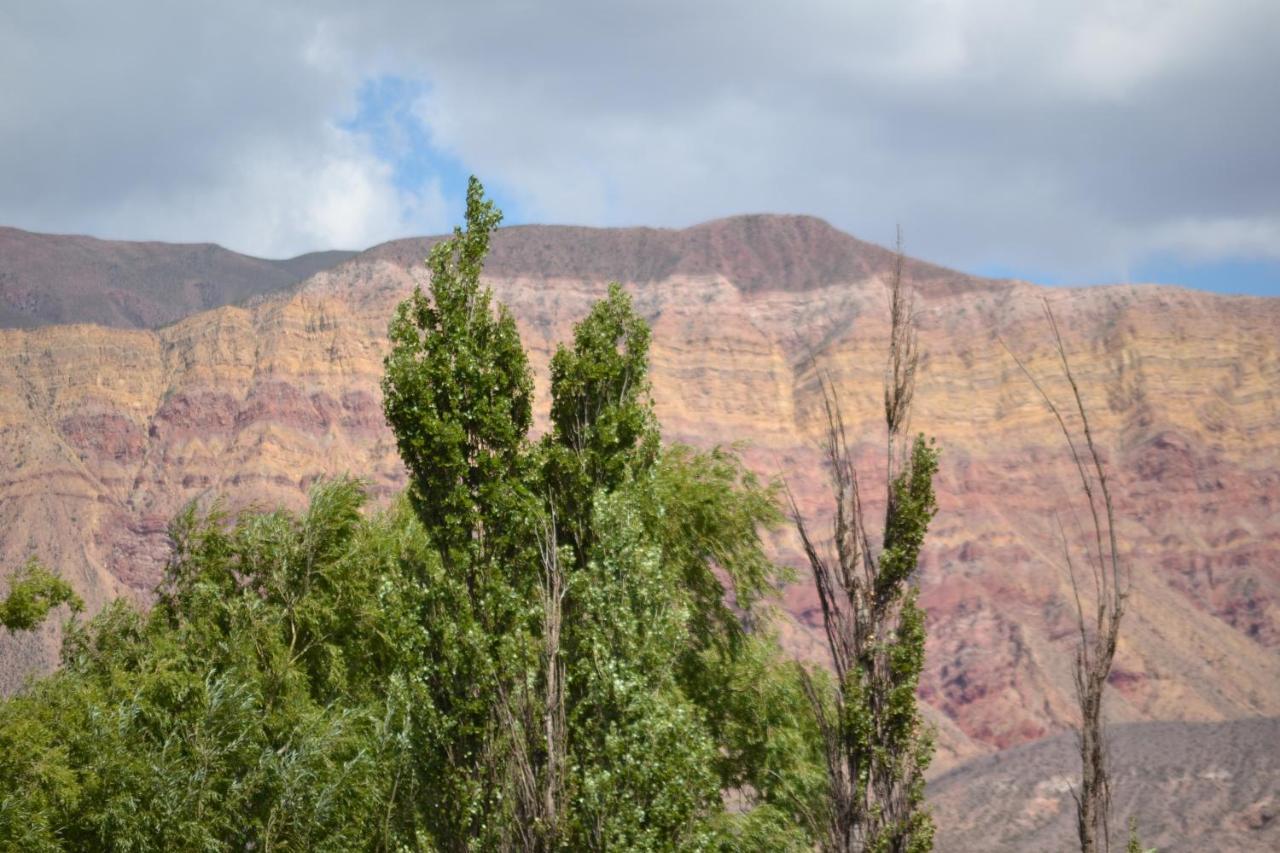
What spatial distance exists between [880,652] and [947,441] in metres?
141

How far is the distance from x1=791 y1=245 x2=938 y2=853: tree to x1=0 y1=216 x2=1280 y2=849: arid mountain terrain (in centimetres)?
10309

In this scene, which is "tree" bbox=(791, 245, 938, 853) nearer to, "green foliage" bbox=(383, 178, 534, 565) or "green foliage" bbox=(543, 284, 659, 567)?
"green foliage" bbox=(543, 284, 659, 567)

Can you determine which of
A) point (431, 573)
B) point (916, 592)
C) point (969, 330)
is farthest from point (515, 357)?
point (969, 330)

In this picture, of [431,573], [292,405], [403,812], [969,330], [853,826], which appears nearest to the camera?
[853,826]

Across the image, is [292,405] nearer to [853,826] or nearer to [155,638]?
[155,638]

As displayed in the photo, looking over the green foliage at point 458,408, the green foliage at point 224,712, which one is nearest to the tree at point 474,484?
the green foliage at point 458,408

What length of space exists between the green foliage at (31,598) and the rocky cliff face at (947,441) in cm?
9888

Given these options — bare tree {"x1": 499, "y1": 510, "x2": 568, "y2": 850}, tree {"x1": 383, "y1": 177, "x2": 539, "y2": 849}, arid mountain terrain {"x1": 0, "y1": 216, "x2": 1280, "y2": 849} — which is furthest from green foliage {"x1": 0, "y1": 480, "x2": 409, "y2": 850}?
arid mountain terrain {"x1": 0, "y1": 216, "x2": 1280, "y2": 849}

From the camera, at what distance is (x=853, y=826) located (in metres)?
16.2

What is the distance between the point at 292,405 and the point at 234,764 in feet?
401

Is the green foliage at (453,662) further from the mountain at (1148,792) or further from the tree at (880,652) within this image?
the mountain at (1148,792)

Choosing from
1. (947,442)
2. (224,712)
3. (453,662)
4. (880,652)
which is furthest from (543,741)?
(947,442)

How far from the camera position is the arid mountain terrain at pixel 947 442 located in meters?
126

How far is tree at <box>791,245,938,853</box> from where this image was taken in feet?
53.2
